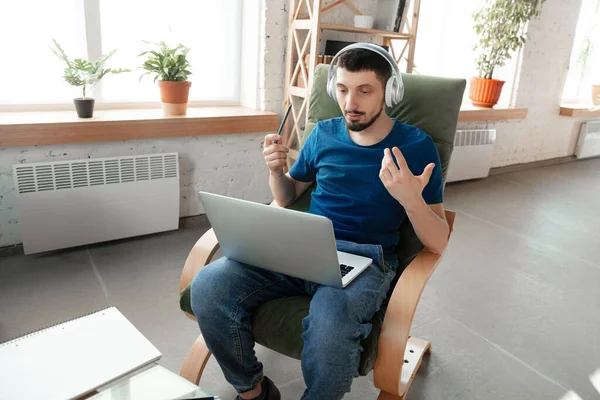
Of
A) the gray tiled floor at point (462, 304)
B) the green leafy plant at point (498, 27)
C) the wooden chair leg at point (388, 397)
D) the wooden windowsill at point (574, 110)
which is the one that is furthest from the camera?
the wooden windowsill at point (574, 110)

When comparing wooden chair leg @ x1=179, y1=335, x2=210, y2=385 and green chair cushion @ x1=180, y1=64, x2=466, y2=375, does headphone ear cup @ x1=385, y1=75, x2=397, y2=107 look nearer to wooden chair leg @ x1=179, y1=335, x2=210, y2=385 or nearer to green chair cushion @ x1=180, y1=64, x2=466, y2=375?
green chair cushion @ x1=180, y1=64, x2=466, y2=375

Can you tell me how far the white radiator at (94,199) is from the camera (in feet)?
7.04

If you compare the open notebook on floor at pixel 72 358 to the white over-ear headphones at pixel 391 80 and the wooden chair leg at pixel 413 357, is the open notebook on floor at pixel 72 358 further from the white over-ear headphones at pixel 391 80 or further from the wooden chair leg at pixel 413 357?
the white over-ear headphones at pixel 391 80

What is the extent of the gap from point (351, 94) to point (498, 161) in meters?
3.52

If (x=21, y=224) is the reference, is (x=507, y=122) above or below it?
above

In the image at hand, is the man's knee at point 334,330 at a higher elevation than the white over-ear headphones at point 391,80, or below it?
below

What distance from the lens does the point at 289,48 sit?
2.78 metres

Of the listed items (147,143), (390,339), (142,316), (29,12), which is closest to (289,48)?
(147,143)

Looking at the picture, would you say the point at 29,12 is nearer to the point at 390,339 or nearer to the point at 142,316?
the point at 142,316

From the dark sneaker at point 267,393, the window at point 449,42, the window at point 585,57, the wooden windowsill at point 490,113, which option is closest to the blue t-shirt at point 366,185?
the dark sneaker at point 267,393

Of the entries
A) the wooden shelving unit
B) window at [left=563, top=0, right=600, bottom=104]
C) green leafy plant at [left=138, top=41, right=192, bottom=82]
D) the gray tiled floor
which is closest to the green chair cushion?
the gray tiled floor

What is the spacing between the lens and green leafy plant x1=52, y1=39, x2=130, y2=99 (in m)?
2.19

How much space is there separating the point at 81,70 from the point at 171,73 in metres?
0.44

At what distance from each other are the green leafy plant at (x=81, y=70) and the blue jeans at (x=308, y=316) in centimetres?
140
